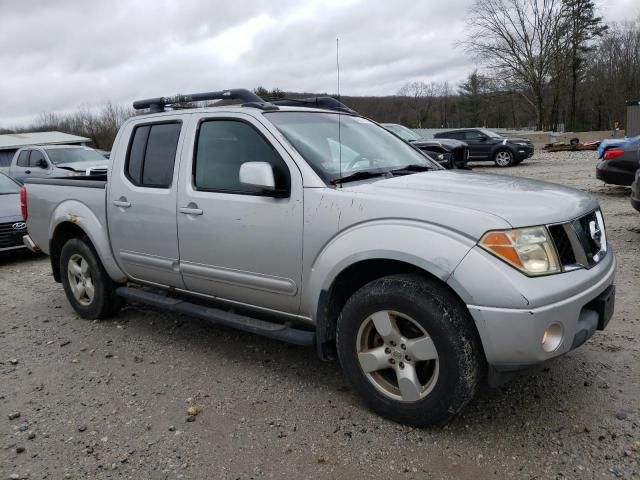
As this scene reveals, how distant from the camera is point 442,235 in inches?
106

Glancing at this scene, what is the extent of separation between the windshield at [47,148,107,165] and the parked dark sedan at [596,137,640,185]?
12381 millimetres

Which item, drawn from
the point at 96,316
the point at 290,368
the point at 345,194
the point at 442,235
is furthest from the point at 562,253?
the point at 96,316

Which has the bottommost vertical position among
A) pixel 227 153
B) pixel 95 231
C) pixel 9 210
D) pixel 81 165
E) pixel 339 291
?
pixel 339 291

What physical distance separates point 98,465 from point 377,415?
1.53 meters

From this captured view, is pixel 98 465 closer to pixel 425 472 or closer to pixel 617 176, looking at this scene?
pixel 425 472

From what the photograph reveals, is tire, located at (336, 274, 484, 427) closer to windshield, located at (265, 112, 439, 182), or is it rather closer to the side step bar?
the side step bar

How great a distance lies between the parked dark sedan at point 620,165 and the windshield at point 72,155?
1238 cm

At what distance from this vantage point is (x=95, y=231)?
183 inches

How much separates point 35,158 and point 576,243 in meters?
15.5

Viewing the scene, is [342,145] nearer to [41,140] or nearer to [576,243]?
[576,243]

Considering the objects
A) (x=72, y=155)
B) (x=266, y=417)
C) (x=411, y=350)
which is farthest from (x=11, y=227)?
(x=72, y=155)

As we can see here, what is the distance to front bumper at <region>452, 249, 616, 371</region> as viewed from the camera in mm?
2496

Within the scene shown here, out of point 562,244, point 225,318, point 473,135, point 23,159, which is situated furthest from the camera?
point 473,135

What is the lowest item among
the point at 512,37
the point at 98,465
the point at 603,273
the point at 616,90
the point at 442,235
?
the point at 98,465
